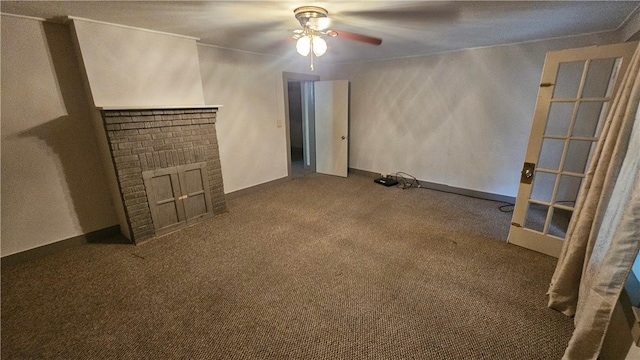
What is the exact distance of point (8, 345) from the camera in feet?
5.29

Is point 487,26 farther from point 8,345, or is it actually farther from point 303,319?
point 8,345

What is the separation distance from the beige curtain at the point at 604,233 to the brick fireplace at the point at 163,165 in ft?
11.5

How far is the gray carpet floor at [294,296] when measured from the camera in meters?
1.59

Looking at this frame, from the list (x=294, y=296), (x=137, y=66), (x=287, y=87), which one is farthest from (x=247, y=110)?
(x=294, y=296)

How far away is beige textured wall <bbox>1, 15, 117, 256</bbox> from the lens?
224 centimetres

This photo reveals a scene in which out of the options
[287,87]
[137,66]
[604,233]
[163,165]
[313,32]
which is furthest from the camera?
[287,87]

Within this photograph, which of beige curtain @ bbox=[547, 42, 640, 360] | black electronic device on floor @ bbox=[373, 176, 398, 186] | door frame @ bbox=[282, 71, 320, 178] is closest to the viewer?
beige curtain @ bbox=[547, 42, 640, 360]

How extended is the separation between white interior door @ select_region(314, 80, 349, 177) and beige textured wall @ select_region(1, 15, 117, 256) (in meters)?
3.53

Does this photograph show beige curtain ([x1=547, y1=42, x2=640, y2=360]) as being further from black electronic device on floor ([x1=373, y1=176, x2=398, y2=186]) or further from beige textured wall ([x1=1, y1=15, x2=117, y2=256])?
beige textured wall ([x1=1, y1=15, x2=117, y2=256])

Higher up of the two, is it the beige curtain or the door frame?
the door frame

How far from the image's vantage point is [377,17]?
223 centimetres

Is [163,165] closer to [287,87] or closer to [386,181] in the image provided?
[287,87]

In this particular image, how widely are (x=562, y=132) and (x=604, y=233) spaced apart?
2247 mm

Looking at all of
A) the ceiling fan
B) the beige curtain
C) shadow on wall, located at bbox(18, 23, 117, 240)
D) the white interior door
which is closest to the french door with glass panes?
the beige curtain
